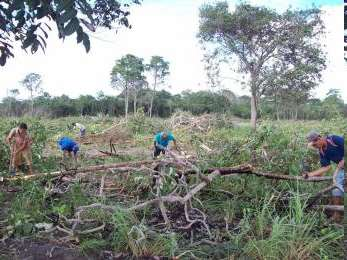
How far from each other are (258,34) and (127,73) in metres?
10.2

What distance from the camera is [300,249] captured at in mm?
3656

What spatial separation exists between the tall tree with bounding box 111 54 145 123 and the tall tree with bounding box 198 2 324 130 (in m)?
6.38

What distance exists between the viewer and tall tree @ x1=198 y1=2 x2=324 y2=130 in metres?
20.7

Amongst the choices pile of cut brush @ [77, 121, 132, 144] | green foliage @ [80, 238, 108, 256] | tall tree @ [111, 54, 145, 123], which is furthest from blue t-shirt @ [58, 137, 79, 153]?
tall tree @ [111, 54, 145, 123]

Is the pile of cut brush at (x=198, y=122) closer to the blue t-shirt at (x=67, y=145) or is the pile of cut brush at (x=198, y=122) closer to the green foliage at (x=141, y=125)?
the green foliage at (x=141, y=125)

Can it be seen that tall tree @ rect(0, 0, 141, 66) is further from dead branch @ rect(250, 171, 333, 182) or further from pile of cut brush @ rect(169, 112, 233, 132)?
pile of cut brush @ rect(169, 112, 233, 132)

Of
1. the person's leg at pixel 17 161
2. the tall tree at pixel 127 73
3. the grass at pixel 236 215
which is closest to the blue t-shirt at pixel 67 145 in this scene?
the person's leg at pixel 17 161

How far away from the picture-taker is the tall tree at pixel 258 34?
67.9 feet

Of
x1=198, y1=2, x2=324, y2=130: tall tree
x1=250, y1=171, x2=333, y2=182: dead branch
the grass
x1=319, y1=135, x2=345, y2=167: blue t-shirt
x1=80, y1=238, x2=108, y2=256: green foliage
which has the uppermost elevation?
x1=198, y1=2, x2=324, y2=130: tall tree

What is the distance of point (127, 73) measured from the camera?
28469mm

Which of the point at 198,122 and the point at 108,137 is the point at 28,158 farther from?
the point at 198,122

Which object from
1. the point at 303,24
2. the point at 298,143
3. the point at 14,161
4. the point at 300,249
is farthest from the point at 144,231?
the point at 303,24

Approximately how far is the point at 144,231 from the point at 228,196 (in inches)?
64.7

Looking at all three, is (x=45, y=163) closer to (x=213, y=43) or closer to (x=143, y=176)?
(x=143, y=176)
